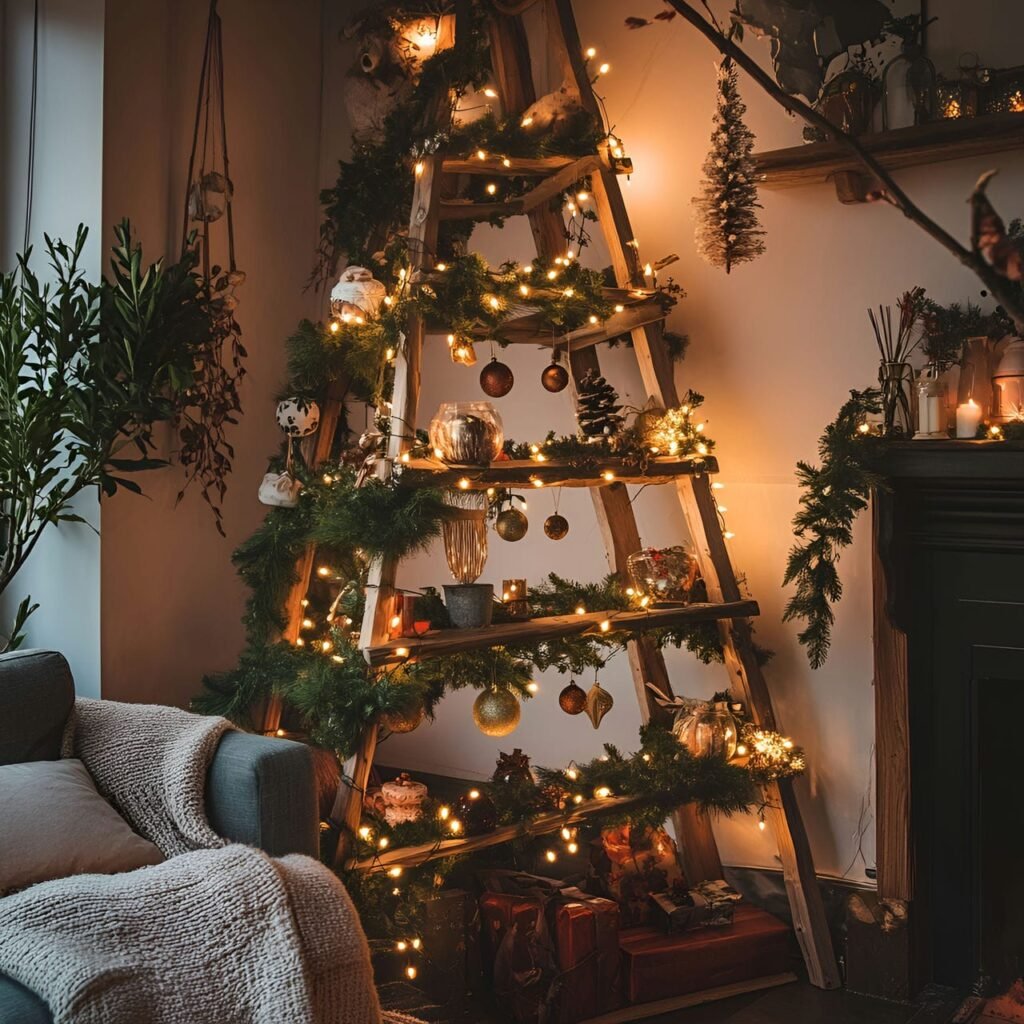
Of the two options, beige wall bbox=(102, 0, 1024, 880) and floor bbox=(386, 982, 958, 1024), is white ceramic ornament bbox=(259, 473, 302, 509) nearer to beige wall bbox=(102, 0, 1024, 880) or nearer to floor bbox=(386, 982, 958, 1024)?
beige wall bbox=(102, 0, 1024, 880)

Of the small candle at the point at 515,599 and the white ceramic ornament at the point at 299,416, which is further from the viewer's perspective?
the white ceramic ornament at the point at 299,416

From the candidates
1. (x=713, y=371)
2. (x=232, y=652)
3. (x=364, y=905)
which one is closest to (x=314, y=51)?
(x=713, y=371)

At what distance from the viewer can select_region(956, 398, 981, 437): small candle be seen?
8.85 ft

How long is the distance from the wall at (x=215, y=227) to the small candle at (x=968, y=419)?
1.98 meters

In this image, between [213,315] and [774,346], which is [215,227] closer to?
[213,315]

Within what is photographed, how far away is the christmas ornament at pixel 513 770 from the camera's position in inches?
115

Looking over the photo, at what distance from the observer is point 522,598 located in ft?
9.36

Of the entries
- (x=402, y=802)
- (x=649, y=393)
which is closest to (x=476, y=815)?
(x=402, y=802)

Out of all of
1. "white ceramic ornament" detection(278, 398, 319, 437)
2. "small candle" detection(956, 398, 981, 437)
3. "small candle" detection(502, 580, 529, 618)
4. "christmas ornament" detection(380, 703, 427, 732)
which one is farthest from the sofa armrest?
"small candle" detection(956, 398, 981, 437)

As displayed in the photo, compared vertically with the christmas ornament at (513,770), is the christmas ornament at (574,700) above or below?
above

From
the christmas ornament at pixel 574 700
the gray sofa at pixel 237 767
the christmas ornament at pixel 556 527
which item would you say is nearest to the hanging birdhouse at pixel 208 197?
the christmas ornament at pixel 556 527

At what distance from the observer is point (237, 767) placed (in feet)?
7.28

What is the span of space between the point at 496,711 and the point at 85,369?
Answer: 1.31 metres

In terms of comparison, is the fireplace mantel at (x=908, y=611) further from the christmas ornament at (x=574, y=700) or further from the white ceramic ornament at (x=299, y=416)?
the white ceramic ornament at (x=299, y=416)
